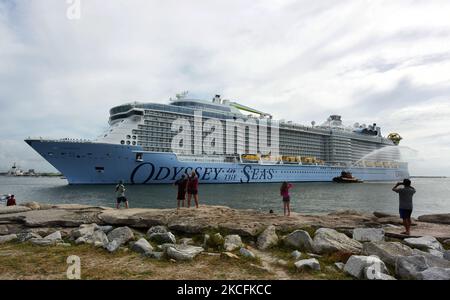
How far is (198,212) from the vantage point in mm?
10188

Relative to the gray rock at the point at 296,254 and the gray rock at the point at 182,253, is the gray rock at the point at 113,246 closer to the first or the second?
the gray rock at the point at 182,253

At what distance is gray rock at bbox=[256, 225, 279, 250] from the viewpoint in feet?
24.5

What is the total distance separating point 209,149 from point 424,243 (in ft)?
158

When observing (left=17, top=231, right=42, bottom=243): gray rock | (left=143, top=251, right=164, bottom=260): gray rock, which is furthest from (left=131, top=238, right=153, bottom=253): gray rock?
(left=17, top=231, right=42, bottom=243): gray rock

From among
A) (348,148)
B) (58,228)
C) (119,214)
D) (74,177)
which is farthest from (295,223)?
(348,148)

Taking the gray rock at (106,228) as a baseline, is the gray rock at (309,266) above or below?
below

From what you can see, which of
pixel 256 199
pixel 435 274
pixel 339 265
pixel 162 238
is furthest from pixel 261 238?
pixel 256 199

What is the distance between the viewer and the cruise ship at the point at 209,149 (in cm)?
4322

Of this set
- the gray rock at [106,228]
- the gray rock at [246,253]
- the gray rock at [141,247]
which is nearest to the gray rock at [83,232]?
the gray rock at [106,228]

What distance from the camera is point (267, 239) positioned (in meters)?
7.60

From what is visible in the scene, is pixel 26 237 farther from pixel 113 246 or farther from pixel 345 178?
pixel 345 178
